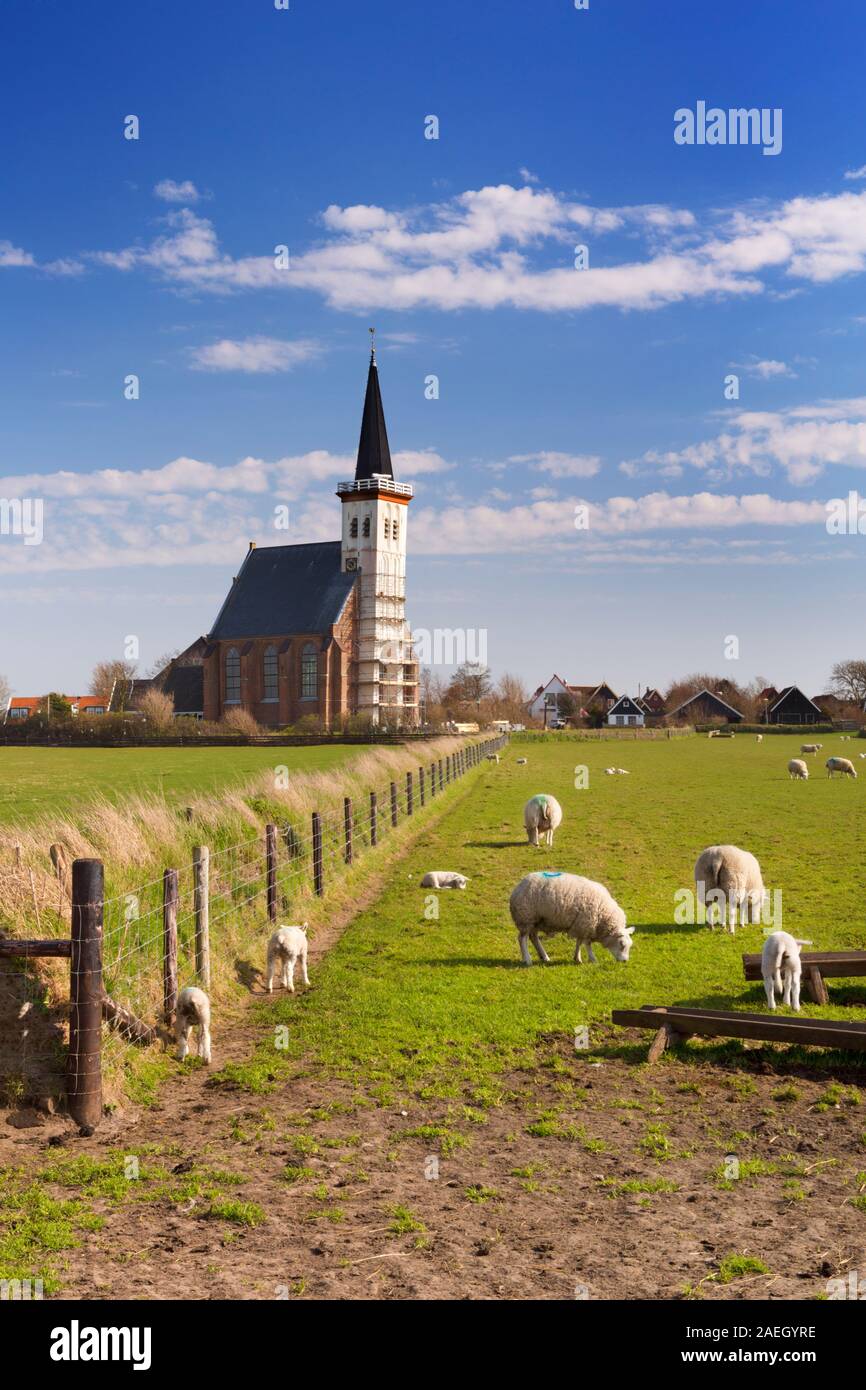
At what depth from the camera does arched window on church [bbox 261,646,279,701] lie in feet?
380

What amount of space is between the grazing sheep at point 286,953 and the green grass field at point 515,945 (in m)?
0.39

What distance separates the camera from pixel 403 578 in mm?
122688

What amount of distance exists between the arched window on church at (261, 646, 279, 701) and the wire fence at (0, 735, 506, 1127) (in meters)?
101

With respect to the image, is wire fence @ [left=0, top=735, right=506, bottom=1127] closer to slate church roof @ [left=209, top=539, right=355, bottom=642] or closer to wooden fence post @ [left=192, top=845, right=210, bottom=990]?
wooden fence post @ [left=192, top=845, right=210, bottom=990]

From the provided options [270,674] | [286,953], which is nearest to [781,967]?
[286,953]

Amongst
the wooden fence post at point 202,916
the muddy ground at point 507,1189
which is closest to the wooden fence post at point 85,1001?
the muddy ground at point 507,1189

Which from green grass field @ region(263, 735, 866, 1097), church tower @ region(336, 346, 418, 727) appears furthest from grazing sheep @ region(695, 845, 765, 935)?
church tower @ region(336, 346, 418, 727)

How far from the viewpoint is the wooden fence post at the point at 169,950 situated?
10.1 meters

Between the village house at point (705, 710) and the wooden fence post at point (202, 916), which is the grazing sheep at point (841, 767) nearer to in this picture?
the wooden fence post at point (202, 916)

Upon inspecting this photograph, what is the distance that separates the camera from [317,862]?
17234 millimetres

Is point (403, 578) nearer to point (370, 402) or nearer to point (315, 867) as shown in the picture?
point (370, 402)

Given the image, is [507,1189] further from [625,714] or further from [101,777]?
[625,714]

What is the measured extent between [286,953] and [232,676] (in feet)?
357

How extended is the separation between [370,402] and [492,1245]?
12414 centimetres
